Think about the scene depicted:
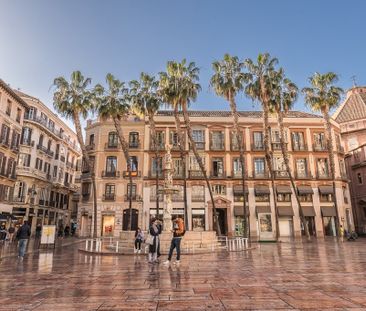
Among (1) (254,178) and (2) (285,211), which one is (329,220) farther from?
(1) (254,178)

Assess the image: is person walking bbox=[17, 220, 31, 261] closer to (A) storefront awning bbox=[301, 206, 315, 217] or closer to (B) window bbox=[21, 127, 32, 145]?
(B) window bbox=[21, 127, 32, 145]

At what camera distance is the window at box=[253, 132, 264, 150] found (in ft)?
139

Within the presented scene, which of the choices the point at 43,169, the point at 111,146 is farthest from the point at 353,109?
the point at 43,169

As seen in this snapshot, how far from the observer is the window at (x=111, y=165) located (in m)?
41.1

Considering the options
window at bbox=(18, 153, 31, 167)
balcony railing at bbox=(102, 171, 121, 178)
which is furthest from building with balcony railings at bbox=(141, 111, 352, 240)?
window at bbox=(18, 153, 31, 167)

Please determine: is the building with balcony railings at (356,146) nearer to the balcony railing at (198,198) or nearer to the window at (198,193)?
the window at (198,193)

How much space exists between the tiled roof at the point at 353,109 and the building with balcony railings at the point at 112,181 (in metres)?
34.2

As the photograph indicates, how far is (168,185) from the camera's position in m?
21.0

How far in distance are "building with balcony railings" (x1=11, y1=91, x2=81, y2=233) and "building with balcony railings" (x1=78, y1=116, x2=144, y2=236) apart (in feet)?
23.2

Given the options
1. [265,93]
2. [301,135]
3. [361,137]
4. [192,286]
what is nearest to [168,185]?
[192,286]

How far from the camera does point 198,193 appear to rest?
40125 millimetres

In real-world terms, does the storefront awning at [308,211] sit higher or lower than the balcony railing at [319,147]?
lower

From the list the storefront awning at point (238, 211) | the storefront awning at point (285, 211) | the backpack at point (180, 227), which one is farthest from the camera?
the storefront awning at point (285, 211)

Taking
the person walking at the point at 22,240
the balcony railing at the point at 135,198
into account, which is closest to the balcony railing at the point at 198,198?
the balcony railing at the point at 135,198
